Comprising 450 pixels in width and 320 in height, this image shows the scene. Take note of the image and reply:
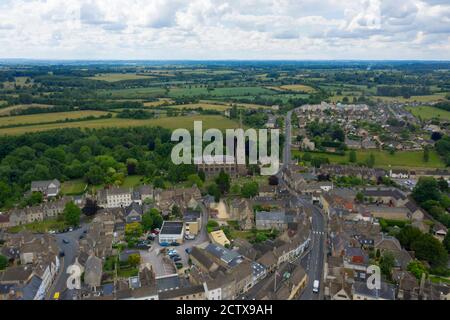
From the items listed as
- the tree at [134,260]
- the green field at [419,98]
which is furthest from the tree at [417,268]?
the green field at [419,98]

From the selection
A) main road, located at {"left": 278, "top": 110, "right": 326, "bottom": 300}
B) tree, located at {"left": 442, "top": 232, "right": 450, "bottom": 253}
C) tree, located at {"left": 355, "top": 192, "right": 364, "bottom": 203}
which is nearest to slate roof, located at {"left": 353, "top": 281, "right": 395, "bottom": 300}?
main road, located at {"left": 278, "top": 110, "right": 326, "bottom": 300}

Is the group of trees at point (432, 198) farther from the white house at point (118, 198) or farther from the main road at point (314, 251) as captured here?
the white house at point (118, 198)

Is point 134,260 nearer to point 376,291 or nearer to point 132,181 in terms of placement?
point 376,291

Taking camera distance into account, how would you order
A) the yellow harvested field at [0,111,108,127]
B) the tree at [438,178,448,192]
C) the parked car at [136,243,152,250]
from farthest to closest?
1. the yellow harvested field at [0,111,108,127]
2. the tree at [438,178,448,192]
3. the parked car at [136,243,152,250]

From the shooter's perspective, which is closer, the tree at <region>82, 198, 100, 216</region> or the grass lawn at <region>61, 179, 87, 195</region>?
the tree at <region>82, 198, 100, 216</region>

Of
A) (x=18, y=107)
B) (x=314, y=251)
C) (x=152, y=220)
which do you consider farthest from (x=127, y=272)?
(x=18, y=107)

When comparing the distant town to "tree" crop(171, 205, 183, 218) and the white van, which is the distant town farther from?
"tree" crop(171, 205, 183, 218)

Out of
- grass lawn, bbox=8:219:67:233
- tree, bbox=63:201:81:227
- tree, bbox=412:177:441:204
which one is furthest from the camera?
tree, bbox=412:177:441:204
